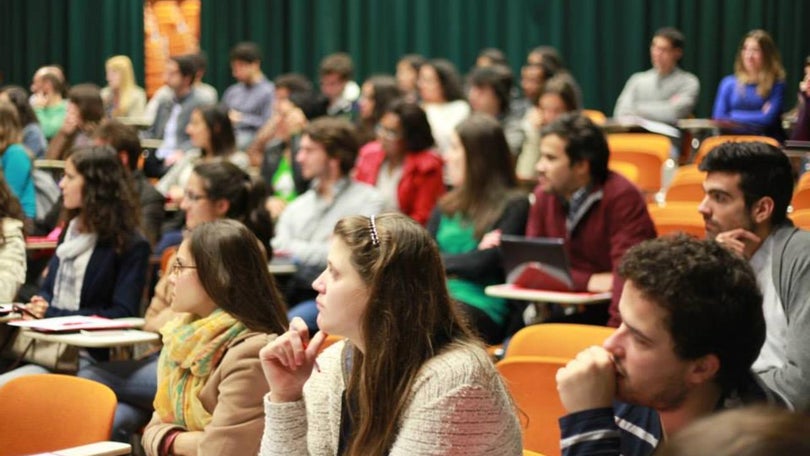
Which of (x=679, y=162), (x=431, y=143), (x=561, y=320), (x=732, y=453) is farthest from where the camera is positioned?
(x=679, y=162)

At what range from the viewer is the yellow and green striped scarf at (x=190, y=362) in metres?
3.14

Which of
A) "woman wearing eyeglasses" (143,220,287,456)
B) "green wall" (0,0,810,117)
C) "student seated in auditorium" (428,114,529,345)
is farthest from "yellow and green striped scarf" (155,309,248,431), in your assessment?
"green wall" (0,0,810,117)

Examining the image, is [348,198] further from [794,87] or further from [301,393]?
[794,87]

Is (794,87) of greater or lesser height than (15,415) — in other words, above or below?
above

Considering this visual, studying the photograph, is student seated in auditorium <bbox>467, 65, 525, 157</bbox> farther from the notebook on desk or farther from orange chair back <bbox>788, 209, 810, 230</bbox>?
orange chair back <bbox>788, 209, 810, 230</bbox>

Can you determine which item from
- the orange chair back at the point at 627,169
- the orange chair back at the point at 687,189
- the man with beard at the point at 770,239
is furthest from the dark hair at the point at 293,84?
the man with beard at the point at 770,239

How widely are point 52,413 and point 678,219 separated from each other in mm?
2828

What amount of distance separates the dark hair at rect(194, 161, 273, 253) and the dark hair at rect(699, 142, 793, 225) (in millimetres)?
2049

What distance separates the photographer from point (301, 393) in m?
2.55

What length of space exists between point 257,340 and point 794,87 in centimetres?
844

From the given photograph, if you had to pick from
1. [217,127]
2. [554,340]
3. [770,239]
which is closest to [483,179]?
[554,340]

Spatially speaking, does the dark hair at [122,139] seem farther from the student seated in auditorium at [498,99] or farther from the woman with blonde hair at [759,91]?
the woman with blonde hair at [759,91]

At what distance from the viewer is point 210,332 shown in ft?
10.3

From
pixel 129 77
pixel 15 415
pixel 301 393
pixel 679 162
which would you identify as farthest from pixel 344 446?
pixel 129 77
